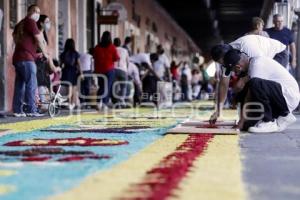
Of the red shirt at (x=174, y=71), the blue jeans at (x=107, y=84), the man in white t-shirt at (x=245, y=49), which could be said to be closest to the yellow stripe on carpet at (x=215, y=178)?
the man in white t-shirt at (x=245, y=49)

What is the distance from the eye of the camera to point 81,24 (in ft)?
57.9

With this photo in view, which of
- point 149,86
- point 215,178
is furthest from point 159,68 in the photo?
point 215,178

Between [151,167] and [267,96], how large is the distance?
10.2 ft

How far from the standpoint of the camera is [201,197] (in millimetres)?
2928

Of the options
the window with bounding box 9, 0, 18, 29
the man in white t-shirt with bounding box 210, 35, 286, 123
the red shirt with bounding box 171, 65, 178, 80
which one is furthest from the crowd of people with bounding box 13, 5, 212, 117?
the red shirt with bounding box 171, 65, 178, 80

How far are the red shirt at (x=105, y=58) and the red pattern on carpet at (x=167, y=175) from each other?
862 cm

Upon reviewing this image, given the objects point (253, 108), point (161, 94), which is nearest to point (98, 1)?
point (161, 94)

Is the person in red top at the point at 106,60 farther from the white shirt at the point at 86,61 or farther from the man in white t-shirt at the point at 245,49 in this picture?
the man in white t-shirt at the point at 245,49

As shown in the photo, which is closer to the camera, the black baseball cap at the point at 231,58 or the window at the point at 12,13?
the black baseball cap at the point at 231,58

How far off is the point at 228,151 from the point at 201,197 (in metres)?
1.90

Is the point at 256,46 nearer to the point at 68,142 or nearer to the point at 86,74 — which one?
the point at 68,142

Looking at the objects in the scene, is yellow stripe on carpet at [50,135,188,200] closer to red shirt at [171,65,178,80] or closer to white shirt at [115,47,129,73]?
white shirt at [115,47,129,73]

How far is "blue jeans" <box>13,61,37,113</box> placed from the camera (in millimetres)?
9742

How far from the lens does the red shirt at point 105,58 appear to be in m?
13.6
